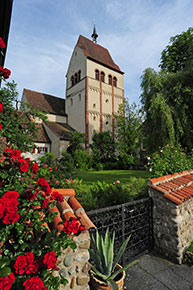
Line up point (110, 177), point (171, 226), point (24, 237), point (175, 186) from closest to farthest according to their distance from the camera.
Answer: point (24, 237), point (171, 226), point (175, 186), point (110, 177)

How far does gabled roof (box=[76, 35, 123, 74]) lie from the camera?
84.7 ft

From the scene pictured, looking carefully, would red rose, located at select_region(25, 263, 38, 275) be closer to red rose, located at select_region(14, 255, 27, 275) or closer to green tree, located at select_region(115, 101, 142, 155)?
red rose, located at select_region(14, 255, 27, 275)

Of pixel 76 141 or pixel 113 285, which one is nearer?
pixel 113 285

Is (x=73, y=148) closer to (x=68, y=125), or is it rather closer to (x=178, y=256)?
(x=68, y=125)

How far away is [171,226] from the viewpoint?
3.31m

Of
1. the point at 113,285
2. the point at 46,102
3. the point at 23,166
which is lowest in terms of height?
the point at 113,285

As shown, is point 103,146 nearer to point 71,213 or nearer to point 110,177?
point 110,177

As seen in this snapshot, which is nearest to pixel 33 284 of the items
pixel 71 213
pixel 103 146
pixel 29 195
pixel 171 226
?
pixel 29 195

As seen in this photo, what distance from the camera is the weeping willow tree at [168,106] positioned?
352 inches

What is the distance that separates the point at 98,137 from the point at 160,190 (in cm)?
1907

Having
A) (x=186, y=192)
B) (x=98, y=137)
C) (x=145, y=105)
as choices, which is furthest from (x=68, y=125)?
(x=186, y=192)

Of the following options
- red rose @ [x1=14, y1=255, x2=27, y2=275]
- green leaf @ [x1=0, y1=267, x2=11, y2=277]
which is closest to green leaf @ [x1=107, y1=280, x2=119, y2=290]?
red rose @ [x1=14, y1=255, x2=27, y2=275]

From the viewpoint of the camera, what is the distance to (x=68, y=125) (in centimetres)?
2686

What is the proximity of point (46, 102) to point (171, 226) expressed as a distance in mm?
27292
